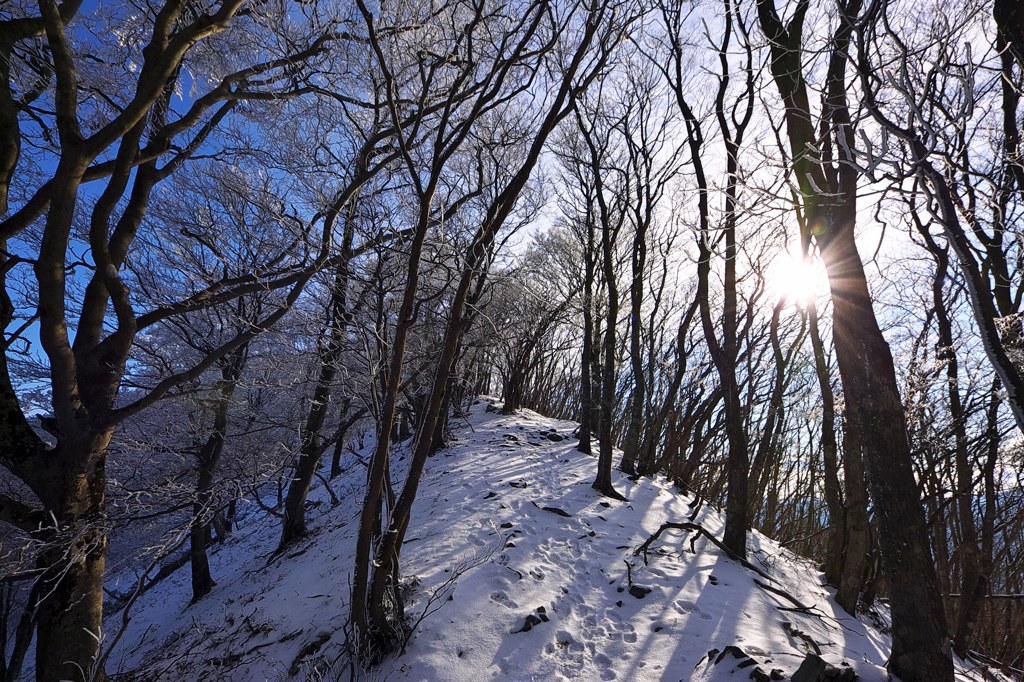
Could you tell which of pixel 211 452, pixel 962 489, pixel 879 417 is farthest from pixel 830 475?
pixel 211 452

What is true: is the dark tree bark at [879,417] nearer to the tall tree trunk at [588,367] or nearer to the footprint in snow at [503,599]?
the footprint in snow at [503,599]

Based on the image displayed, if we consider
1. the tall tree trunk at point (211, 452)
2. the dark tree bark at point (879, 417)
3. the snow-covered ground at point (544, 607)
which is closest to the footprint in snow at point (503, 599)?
the snow-covered ground at point (544, 607)

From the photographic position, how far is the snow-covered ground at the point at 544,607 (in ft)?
9.96

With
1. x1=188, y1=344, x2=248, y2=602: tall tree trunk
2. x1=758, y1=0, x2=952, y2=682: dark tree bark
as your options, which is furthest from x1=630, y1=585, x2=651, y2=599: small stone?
x1=188, y1=344, x2=248, y2=602: tall tree trunk

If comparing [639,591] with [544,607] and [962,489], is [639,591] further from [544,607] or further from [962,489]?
[962,489]

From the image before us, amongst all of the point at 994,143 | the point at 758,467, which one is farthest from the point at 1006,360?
the point at 758,467

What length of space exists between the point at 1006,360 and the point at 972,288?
47 centimetres

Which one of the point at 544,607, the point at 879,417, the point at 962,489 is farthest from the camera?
the point at 962,489

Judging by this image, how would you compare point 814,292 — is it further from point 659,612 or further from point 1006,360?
point 659,612

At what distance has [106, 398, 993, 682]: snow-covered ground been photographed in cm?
304

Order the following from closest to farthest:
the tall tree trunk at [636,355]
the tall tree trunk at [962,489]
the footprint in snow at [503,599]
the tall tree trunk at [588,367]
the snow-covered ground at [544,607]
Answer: the snow-covered ground at [544,607]
the footprint in snow at [503,599]
the tall tree trunk at [962,489]
the tall tree trunk at [636,355]
the tall tree trunk at [588,367]

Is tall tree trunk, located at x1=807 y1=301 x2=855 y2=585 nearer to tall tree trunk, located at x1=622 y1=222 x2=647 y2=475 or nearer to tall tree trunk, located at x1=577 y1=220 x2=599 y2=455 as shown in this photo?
tall tree trunk, located at x1=622 y1=222 x2=647 y2=475

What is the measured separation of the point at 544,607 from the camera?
3.64 m

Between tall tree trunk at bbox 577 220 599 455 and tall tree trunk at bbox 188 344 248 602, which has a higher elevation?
tall tree trunk at bbox 577 220 599 455
